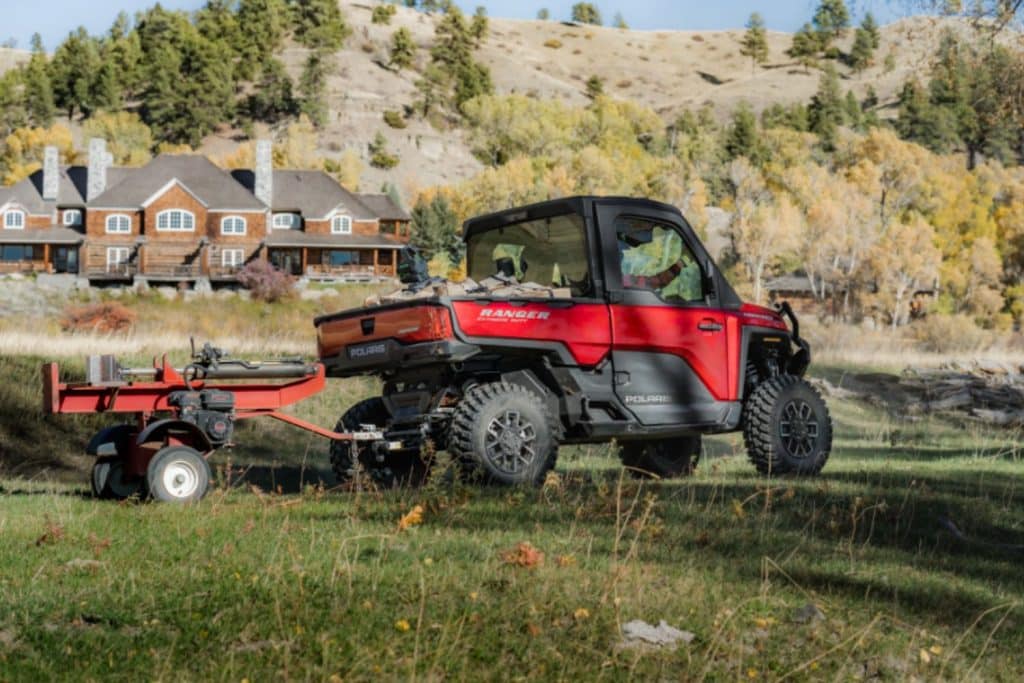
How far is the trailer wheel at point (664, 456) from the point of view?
13234 mm

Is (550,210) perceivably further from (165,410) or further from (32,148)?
(32,148)

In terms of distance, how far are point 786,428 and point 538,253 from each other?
2989 millimetres

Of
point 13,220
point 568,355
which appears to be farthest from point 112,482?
point 13,220

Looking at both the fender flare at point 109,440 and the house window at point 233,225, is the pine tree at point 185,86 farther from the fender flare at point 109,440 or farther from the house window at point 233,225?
the fender flare at point 109,440

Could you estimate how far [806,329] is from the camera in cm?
5138

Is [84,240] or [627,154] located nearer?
[84,240]

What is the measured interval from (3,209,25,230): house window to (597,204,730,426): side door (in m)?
80.8

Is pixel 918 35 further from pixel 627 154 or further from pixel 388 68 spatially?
pixel 388 68

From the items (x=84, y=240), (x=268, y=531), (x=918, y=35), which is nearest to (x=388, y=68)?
(x=84, y=240)

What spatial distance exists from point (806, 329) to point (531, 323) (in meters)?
42.4

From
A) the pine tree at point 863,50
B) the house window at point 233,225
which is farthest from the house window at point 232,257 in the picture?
the pine tree at point 863,50

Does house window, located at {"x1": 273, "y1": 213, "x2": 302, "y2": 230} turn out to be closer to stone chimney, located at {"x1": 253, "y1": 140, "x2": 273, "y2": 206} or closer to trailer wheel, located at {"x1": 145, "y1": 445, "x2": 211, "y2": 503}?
stone chimney, located at {"x1": 253, "y1": 140, "x2": 273, "y2": 206}

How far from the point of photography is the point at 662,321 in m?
11.5

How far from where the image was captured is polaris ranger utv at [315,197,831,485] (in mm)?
10391
